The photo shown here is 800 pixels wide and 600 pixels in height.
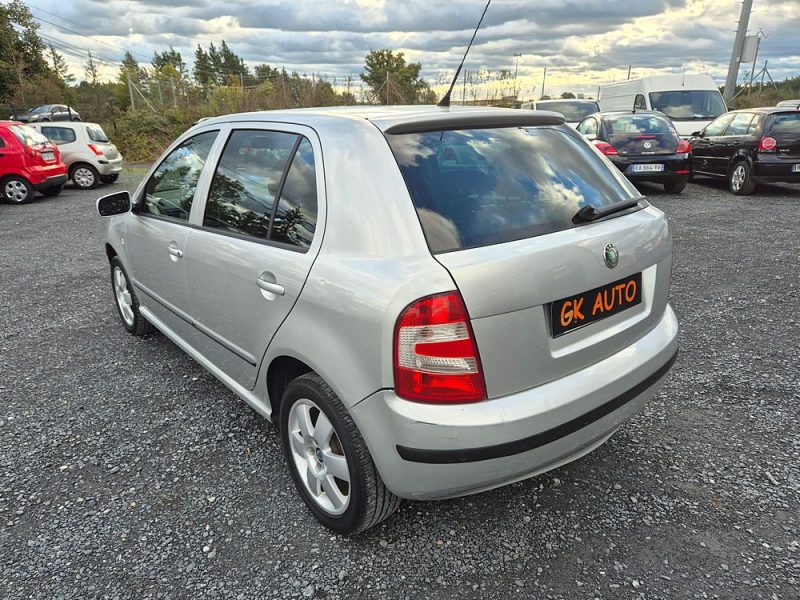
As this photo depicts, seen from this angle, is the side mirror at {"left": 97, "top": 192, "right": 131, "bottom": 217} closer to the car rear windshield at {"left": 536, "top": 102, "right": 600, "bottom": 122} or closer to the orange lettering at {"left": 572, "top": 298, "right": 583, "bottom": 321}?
the orange lettering at {"left": 572, "top": 298, "right": 583, "bottom": 321}

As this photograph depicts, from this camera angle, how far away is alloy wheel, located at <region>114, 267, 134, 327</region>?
4087 millimetres

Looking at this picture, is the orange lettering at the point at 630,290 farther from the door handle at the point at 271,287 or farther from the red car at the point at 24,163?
the red car at the point at 24,163

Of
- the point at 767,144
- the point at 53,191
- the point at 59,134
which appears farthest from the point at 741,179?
the point at 59,134

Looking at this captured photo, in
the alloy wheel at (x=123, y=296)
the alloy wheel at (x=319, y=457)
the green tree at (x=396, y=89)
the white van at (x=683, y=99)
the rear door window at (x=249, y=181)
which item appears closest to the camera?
the alloy wheel at (x=319, y=457)

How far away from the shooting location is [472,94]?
79.6 ft

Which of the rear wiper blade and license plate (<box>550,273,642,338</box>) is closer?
Answer: license plate (<box>550,273,642,338</box>)

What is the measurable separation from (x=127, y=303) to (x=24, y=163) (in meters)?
8.95

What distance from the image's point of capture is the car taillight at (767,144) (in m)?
9.30

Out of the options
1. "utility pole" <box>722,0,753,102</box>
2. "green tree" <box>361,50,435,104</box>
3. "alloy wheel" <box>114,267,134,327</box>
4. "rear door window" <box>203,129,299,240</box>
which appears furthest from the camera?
"green tree" <box>361,50,435,104</box>

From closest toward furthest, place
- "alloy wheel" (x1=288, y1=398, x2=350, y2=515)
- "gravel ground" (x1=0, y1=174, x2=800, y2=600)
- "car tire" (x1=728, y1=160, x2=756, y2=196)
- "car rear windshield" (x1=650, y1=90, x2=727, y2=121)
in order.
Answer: "gravel ground" (x1=0, y1=174, x2=800, y2=600), "alloy wheel" (x1=288, y1=398, x2=350, y2=515), "car tire" (x1=728, y1=160, x2=756, y2=196), "car rear windshield" (x1=650, y1=90, x2=727, y2=121)

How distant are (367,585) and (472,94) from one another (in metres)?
24.8

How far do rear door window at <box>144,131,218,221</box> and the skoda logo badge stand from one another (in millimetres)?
2039

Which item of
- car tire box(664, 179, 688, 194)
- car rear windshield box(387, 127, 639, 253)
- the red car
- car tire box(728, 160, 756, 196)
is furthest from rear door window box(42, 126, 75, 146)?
car tire box(728, 160, 756, 196)

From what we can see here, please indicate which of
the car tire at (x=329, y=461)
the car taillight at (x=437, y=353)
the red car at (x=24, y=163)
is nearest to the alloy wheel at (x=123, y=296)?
the car tire at (x=329, y=461)
